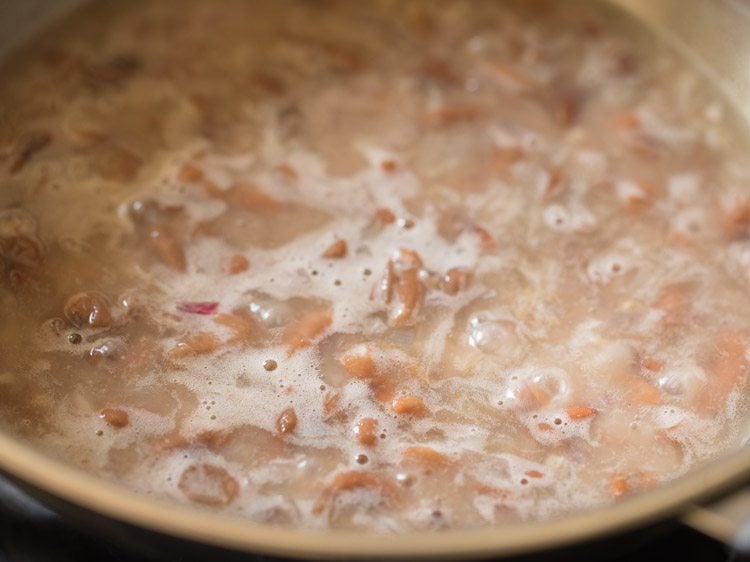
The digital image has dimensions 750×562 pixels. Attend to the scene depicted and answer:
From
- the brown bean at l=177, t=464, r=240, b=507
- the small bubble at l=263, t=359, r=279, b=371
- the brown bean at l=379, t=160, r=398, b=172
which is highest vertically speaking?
the brown bean at l=379, t=160, r=398, b=172

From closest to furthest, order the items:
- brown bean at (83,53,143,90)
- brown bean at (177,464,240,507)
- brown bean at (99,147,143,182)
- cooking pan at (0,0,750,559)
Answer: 1. cooking pan at (0,0,750,559)
2. brown bean at (177,464,240,507)
3. brown bean at (99,147,143,182)
4. brown bean at (83,53,143,90)

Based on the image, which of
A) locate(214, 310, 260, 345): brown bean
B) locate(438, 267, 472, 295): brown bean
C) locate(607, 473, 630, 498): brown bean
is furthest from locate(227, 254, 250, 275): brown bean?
locate(607, 473, 630, 498): brown bean

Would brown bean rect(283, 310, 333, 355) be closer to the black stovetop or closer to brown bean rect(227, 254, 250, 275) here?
brown bean rect(227, 254, 250, 275)

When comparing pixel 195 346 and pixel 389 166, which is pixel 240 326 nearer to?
pixel 195 346

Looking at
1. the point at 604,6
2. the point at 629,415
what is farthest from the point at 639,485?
the point at 604,6

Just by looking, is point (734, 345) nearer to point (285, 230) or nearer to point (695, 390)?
point (695, 390)

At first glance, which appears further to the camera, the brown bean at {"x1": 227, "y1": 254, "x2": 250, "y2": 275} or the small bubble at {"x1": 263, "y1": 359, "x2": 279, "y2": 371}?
the brown bean at {"x1": 227, "y1": 254, "x2": 250, "y2": 275}

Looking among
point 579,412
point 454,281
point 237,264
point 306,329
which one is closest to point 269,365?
point 306,329
